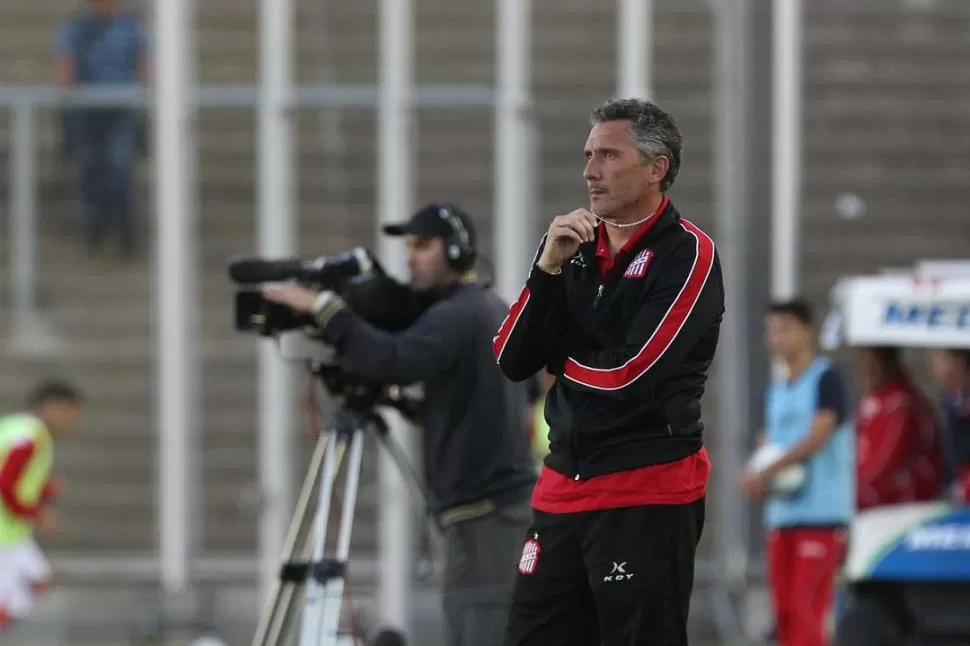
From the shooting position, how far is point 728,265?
10.1m

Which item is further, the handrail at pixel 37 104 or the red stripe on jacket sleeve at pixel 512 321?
the handrail at pixel 37 104

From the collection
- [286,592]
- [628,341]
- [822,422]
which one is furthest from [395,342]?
[822,422]

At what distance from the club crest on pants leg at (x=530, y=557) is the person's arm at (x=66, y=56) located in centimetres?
590

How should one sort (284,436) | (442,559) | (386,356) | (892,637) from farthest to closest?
(284,436) < (892,637) < (442,559) < (386,356)

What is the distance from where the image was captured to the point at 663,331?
4.75 metres

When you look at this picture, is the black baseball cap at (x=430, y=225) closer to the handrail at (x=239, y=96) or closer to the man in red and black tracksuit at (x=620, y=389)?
the man in red and black tracksuit at (x=620, y=389)

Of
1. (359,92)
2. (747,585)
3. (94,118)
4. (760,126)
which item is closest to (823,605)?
(747,585)

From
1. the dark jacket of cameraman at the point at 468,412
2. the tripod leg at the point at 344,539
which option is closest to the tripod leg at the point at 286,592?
the tripod leg at the point at 344,539

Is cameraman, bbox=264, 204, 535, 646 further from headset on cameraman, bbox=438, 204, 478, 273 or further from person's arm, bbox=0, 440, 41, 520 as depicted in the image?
person's arm, bbox=0, 440, 41, 520

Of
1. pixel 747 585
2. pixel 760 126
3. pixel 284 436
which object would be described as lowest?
pixel 747 585

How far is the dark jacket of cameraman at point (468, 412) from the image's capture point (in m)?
6.25

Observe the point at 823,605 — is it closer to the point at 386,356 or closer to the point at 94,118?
the point at 386,356

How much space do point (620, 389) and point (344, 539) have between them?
1606 mm

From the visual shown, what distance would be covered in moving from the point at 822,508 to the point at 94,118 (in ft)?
14.1
